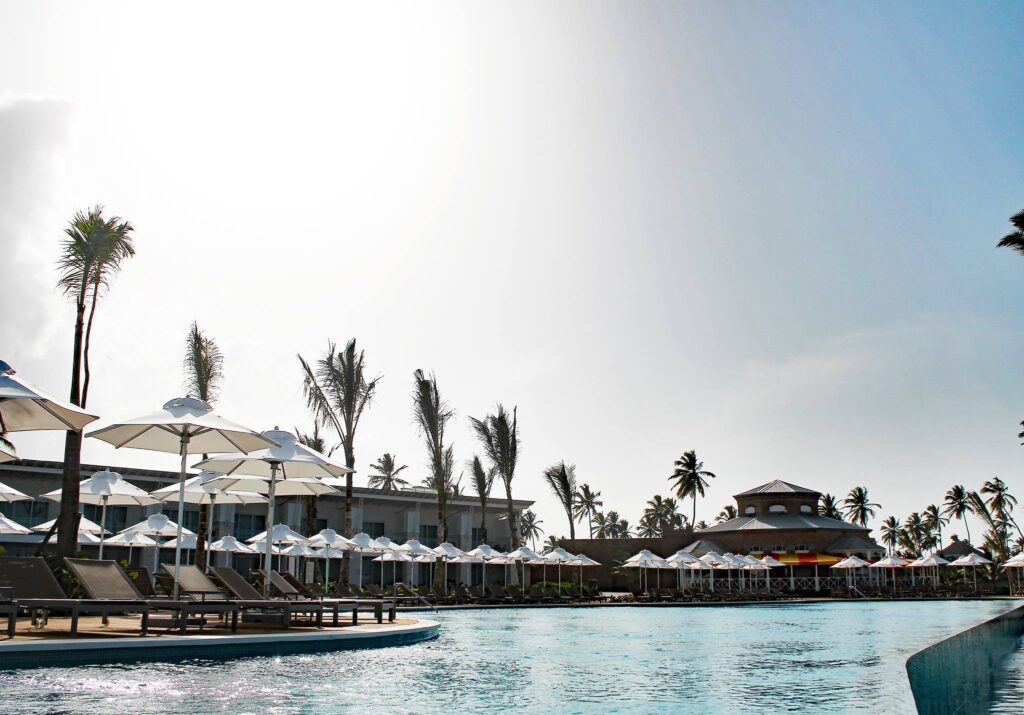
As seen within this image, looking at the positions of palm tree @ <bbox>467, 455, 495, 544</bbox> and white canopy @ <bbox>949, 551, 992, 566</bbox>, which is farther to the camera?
white canopy @ <bbox>949, 551, 992, 566</bbox>

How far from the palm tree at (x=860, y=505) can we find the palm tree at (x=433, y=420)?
2816 inches

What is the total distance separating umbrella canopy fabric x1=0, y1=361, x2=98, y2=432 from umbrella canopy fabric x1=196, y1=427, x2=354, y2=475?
102 inches

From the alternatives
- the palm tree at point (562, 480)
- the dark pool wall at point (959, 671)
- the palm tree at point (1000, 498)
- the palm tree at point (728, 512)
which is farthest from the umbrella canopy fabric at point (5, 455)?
the palm tree at point (1000, 498)

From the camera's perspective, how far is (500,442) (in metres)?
36.0

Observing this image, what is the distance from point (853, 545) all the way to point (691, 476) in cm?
1868

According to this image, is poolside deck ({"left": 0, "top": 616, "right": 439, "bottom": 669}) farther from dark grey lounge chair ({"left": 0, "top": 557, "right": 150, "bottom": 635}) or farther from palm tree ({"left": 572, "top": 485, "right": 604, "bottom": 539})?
palm tree ({"left": 572, "top": 485, "right": 604, "bottom": 539})

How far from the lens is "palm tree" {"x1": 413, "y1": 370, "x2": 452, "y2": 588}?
3164 cm

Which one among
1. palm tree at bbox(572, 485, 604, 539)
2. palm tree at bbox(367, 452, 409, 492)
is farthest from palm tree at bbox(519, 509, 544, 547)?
palm tree at bbox(367, 452, 409, 492)


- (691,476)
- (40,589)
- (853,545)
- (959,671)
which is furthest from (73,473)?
(691,476)

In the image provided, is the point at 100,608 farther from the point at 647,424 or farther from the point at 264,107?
the point at 647,424

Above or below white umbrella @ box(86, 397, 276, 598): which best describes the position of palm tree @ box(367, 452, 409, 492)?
above

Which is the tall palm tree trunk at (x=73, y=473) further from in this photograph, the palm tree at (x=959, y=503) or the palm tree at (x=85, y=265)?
the palm tree at (x=959, y=503)

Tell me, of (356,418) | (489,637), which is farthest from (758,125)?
(356,418)

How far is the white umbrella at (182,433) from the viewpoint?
11438mm
